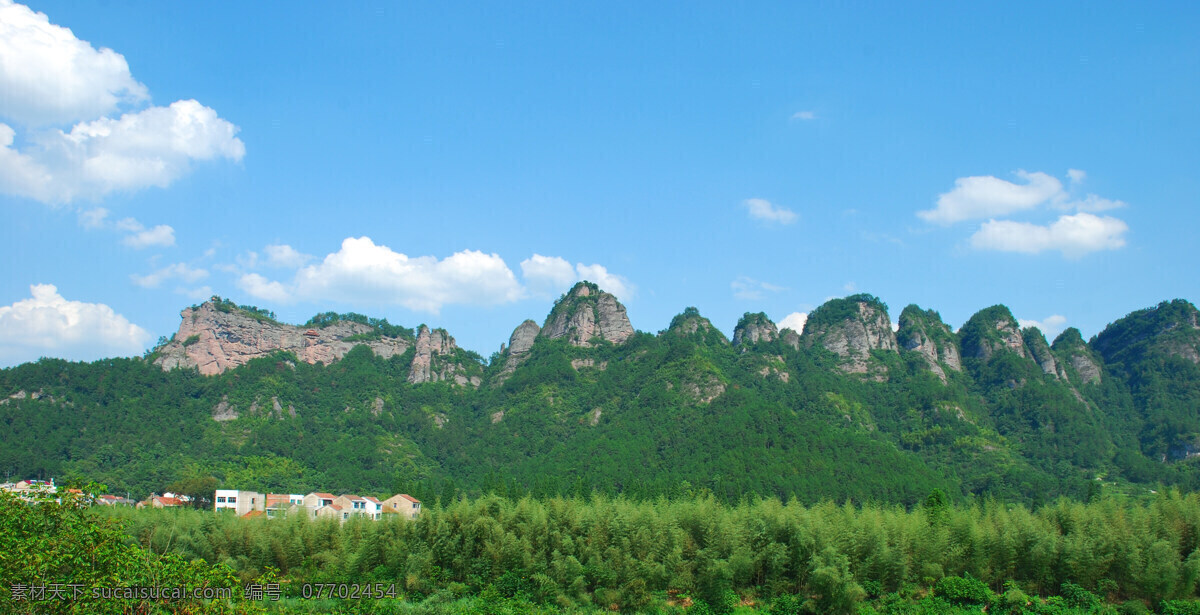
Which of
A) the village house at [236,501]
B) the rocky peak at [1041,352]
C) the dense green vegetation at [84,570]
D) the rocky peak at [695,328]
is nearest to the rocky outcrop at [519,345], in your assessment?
the rocky peak at [695,328]

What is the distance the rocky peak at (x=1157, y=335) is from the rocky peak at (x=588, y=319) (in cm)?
6480

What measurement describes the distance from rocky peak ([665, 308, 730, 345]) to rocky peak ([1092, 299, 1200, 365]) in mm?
52092

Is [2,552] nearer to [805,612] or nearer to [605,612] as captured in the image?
[605,612]

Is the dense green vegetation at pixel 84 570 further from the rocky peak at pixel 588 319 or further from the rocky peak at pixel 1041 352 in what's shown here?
the rocky peak at pixel 1041 352

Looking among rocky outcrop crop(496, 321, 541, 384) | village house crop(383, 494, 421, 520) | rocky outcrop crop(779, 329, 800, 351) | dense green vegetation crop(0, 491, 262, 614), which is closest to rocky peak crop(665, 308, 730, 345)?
rocky outcrop crop(779, 329, 800, 351)

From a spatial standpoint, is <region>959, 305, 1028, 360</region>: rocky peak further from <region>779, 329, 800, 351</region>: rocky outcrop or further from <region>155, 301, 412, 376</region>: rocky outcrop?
<region>155, 301, 412, 376</region>: rocky outcrop

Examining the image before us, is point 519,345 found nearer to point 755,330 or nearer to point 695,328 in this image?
→ point 695,328

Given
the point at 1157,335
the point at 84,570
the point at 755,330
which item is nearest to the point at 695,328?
the point at 755,330

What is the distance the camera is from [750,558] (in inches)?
1335

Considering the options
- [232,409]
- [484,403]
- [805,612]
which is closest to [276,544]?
[805,612]

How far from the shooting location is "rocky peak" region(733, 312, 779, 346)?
113625 millimetres

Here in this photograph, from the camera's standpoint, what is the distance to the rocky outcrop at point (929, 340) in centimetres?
10962

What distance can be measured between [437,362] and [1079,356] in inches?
3304

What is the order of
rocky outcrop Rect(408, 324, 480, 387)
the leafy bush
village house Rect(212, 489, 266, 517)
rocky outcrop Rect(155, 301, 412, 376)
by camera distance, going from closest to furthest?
the leafy bush, village house Rect(212, 489, 266, 517), rocky outcrop Rect(155, 301, 412, 376), rocky outcrop Rect(408, 324, 480, 387)
